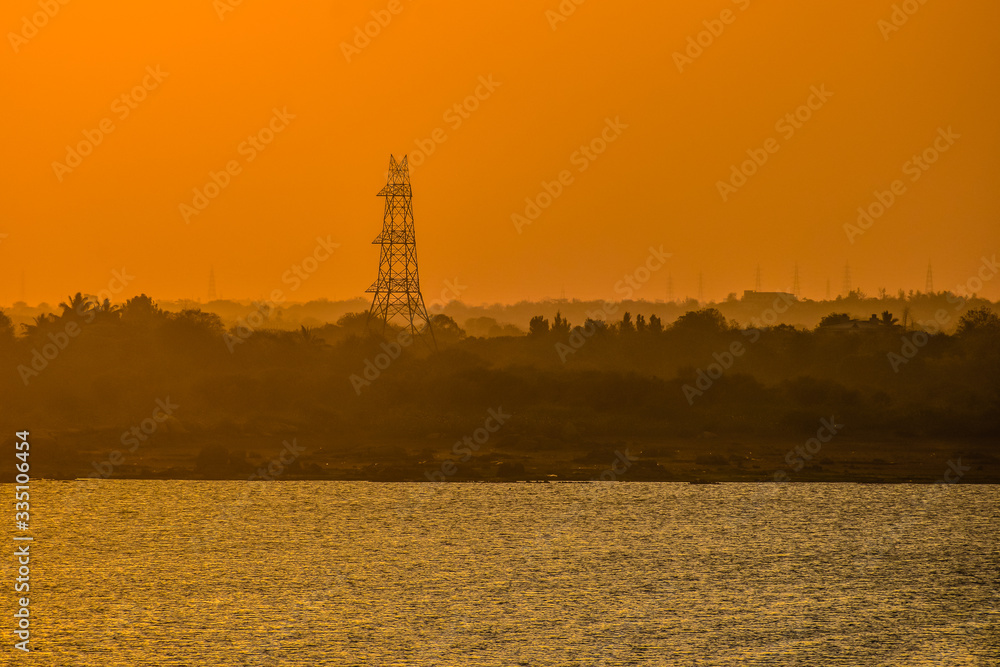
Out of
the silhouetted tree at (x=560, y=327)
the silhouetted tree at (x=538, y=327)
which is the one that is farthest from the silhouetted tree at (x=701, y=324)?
the silhouetted tree at (x=538, y=327)

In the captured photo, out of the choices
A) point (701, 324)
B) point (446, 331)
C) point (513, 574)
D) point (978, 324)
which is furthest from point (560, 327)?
point (513, 574)

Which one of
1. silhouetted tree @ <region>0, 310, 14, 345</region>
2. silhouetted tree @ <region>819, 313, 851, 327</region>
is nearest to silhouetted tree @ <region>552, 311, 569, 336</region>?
silhouetted tree @ <region>819, 313, 851, 327</region>

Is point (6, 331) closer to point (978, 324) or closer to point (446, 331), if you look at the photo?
point (446, 331)

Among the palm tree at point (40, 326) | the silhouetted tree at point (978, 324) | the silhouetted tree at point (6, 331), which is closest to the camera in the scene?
the silhouetted tree at point (978, 324)

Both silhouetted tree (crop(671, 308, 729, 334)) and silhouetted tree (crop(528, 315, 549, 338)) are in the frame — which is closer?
silhouetted tree (crop(671, 308, 729, 334))

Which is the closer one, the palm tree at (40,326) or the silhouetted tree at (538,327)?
the palm tree at (40,326)

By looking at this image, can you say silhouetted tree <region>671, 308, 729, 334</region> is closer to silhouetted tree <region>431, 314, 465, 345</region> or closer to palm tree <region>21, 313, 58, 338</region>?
silhouetted tree <region>431, 314, 465, 345</region>

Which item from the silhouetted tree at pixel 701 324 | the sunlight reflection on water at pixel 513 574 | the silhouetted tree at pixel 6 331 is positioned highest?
the silhouetted tree at pixel 701 324

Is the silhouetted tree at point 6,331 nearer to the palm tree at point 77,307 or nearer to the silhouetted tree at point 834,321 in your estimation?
the palm tree at point 77,307

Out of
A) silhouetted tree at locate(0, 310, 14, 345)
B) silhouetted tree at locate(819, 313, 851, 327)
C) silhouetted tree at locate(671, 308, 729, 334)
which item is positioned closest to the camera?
silhouetted tree at locate(0, 310, 14, 345)

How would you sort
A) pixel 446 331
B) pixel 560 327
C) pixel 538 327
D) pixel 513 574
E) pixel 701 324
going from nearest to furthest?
pixel 513 574 < pixel 701 324 < pixel 538 327 < pixel 560 327 < pixel 446 331

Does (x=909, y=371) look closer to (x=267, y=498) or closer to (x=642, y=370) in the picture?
(x=642, y=370)

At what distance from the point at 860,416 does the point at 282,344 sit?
160 feet

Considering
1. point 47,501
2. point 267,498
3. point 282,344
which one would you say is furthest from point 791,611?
point 282,344
